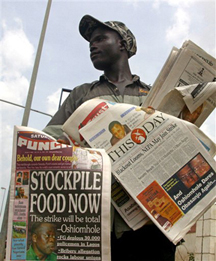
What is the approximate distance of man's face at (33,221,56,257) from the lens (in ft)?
3.56

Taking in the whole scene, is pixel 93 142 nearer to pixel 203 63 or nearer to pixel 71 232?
pixel 71 232

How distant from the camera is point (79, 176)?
1158mm

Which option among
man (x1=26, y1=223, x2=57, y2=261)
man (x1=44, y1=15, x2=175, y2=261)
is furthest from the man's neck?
man (x1=26, y1=223, x2=57, y2=261)

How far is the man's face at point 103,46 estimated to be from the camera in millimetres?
1731

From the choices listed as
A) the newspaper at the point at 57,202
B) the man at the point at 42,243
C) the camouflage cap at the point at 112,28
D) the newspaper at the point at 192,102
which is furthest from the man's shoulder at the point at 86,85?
the man at the point at 42,243

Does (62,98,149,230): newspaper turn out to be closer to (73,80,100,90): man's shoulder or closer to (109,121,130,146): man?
(109,121,130,146): man

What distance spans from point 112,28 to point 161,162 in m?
0.81

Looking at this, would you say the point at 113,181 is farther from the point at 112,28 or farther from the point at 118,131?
the point at 112,28

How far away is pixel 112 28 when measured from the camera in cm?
175

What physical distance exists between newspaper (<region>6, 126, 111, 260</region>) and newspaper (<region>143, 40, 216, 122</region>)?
43 centimetres

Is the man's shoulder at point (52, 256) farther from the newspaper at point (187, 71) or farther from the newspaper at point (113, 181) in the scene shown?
the newspaper at point (187, 71)

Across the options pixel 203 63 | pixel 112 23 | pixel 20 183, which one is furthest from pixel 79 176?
pixel 112 23

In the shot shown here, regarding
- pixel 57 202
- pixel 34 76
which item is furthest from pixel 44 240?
pixel 34 76

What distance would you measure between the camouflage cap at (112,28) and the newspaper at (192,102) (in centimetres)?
55
